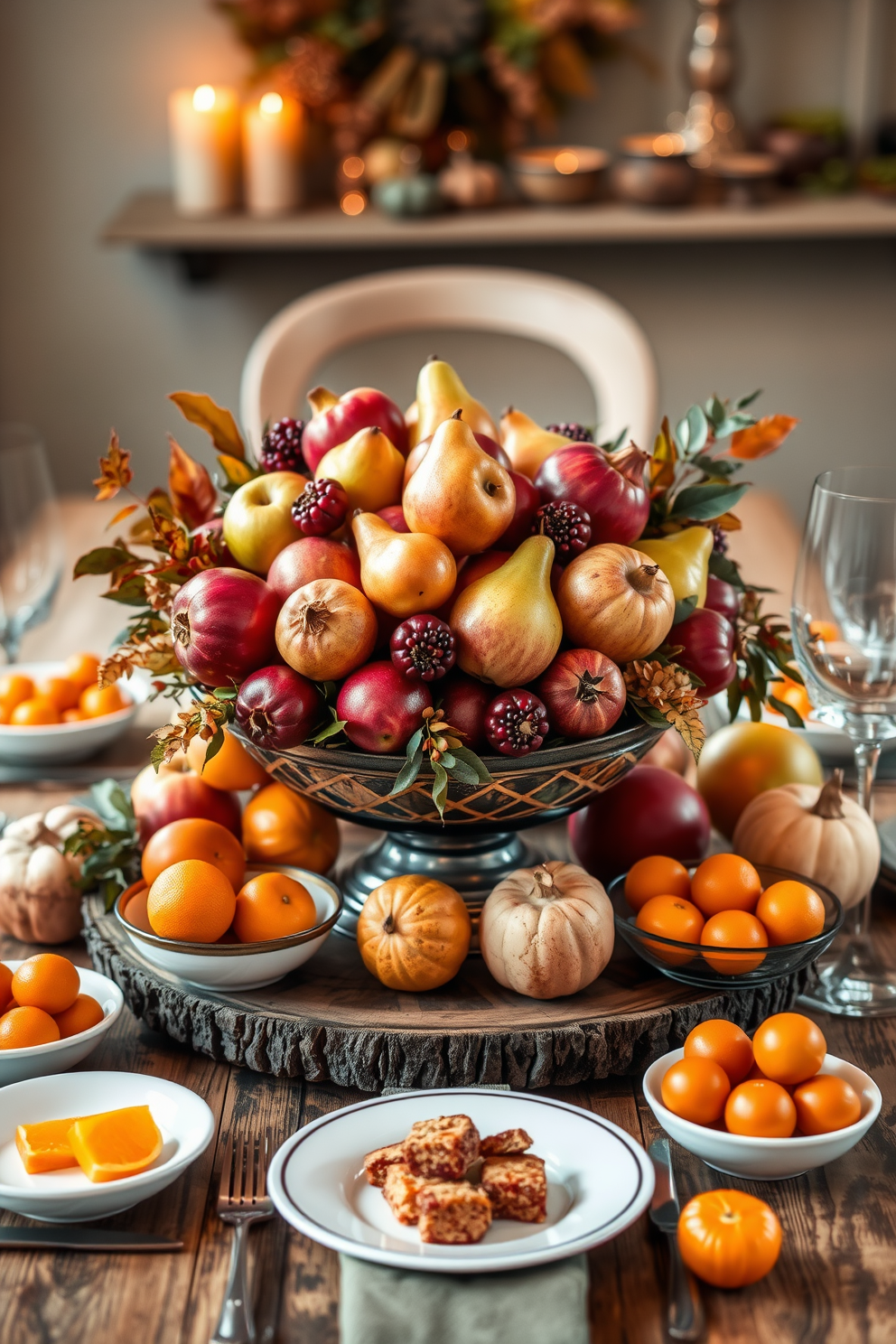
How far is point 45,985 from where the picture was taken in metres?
0.74

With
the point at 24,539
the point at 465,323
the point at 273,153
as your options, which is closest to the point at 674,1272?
the point at 24,539

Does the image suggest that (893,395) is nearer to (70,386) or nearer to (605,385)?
(605,385)

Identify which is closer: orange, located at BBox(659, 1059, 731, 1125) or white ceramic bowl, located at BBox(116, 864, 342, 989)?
orange, located at BBox(659, 1059, 731, 1125)

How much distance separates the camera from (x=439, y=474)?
0.77 meters

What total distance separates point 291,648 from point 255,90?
2144 mm

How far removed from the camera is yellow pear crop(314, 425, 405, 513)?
827mm

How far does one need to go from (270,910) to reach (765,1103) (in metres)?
0.31

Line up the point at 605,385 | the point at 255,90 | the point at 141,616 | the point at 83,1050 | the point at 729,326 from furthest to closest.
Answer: the point at 729,326 < the point at 255,90 < the point at 605,385 < the point at 141,616 < the point at 83,1050

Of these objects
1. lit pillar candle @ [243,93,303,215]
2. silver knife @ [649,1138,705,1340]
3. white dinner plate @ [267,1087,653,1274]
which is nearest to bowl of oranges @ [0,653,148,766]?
white dinner plate @ [267,1087,653,1274]

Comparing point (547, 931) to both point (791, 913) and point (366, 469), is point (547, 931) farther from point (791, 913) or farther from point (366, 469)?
point (366, 469)

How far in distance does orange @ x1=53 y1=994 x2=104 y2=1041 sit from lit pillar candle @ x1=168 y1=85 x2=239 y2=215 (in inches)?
79.0

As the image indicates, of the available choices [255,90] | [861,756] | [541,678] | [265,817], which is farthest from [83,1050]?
[255,90]

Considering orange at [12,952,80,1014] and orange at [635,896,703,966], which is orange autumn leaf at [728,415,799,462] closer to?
orange at [635,896,703,966]

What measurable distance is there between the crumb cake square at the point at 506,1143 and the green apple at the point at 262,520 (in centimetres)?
37
